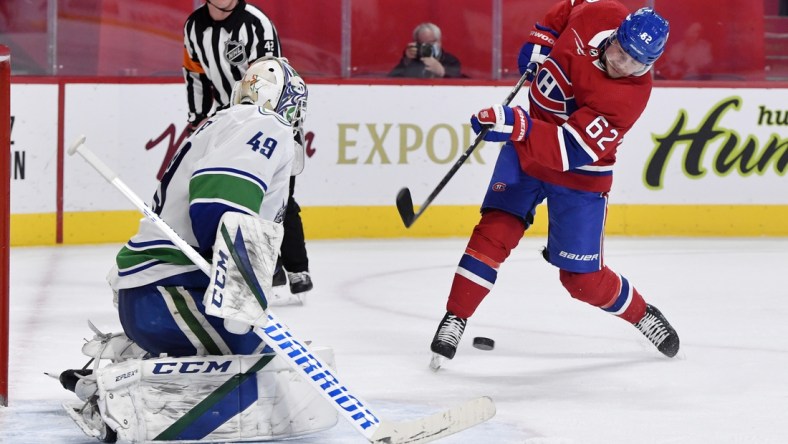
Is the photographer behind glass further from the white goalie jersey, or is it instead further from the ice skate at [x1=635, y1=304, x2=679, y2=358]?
A: the white goalie jersey

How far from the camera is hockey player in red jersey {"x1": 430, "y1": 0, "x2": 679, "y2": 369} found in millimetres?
3432

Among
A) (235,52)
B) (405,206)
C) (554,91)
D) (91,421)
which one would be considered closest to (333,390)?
(91,421)

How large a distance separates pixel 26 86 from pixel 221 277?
3.49 m

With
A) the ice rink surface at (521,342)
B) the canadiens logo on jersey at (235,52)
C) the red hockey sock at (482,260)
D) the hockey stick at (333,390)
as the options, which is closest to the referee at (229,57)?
the canadiens logo on jersey at (235,52)

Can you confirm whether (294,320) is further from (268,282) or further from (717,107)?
(717,107)

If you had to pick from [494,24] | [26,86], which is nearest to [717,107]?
[494,24]

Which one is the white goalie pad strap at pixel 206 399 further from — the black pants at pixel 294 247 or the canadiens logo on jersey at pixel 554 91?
the black pants at pixel 294 247

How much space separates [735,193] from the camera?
674cm

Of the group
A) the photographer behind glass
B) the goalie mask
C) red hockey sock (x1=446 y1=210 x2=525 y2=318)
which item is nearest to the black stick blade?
red hockey sock (x1=446 y1=210 x2=525 y2=318)

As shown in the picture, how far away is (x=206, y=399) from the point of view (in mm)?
2711

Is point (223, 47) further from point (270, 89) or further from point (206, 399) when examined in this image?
point (206, 399)

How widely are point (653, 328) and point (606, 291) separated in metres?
0.23

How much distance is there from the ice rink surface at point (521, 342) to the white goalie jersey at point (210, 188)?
0.39 meters

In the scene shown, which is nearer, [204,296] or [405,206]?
[204,296]
